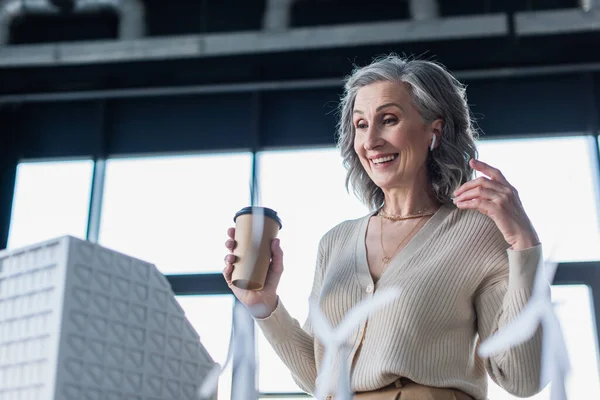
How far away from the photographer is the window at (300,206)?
10.5 ft

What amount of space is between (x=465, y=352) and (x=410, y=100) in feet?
1.27

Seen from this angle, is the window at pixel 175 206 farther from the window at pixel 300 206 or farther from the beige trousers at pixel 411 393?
the beige trousers at pixel 411 393

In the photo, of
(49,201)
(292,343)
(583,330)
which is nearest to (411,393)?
(292,343)

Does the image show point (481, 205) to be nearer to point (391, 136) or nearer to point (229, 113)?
point (391, 136)

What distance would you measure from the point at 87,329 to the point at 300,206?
2.71m

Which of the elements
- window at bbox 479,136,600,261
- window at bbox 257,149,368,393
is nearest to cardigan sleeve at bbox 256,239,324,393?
window at bbox 257,149,368,393

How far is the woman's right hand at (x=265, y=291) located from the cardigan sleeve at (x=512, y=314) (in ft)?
0.93

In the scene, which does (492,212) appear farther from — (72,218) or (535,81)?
(72,218)

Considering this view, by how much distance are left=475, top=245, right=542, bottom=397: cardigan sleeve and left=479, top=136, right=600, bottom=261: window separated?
2206 mm

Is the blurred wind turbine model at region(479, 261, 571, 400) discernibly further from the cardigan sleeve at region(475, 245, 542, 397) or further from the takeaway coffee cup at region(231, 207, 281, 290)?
the takeaway coffee cup at region(231, 207, 281, 290)

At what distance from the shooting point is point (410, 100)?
3.93 feet

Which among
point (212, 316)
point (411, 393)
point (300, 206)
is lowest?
point (411, 393)

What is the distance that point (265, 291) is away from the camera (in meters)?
1.16

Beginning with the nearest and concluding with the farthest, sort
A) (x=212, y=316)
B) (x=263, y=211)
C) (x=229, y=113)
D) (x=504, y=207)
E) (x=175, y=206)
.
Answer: (x=504, y=207) < (x=263, y=211) < (x=212, y=316) < (x=175, y=206) < (x=229, y=113)
